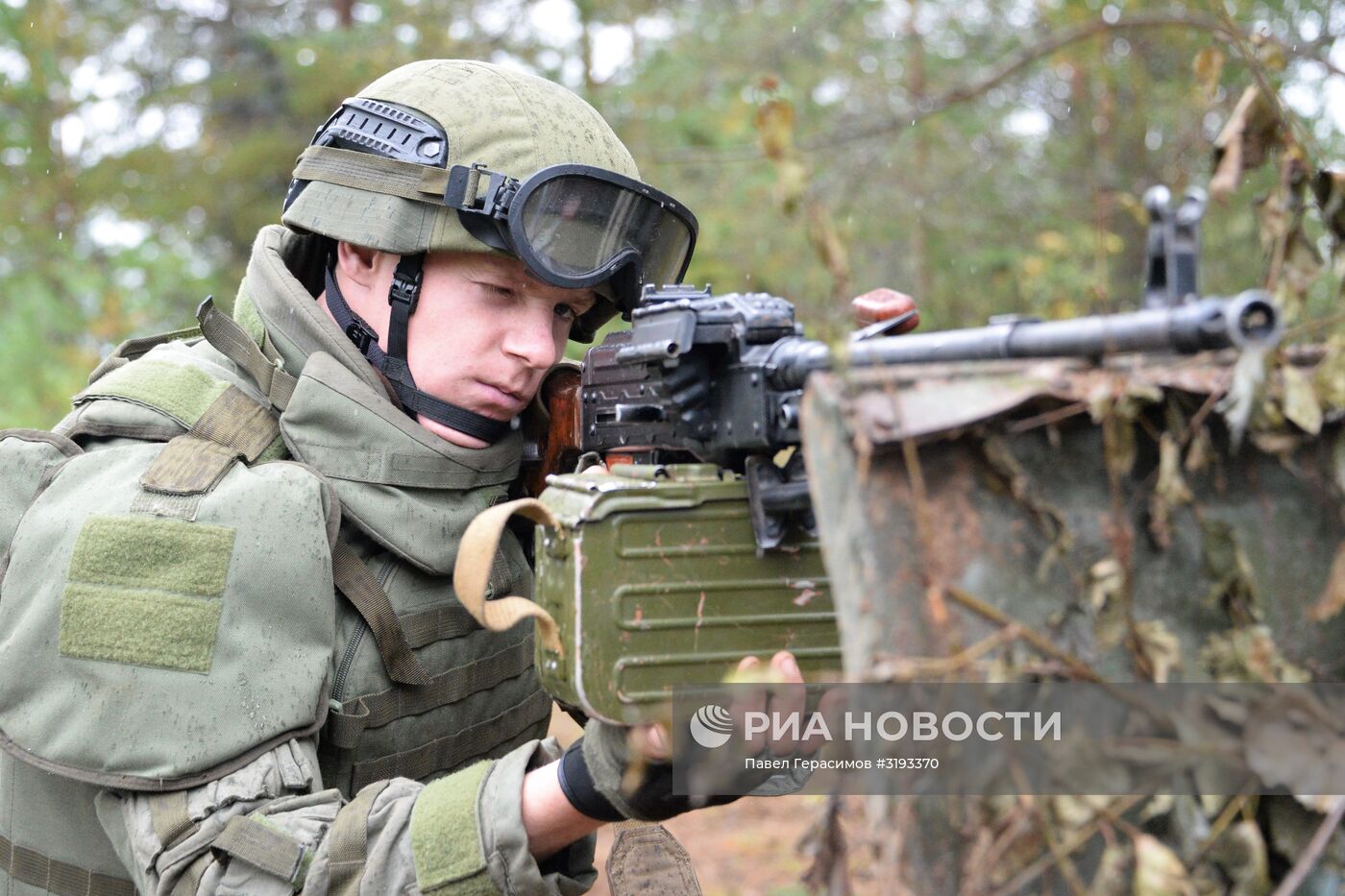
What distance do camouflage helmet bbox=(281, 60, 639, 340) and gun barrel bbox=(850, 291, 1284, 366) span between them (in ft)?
5.54

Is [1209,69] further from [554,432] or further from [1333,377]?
[554,432]

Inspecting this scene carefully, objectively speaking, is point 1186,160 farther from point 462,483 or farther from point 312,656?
point 312,656

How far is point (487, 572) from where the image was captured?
2514mm

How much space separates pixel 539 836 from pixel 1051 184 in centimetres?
970

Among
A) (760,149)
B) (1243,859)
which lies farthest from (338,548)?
(760,149)

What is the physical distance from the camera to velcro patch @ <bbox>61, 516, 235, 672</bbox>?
258cm

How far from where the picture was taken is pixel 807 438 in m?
1.73

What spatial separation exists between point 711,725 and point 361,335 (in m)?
1.52

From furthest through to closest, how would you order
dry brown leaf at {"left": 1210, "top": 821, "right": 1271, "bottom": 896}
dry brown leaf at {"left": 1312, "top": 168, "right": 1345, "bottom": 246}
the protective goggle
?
1. the protective goggle
2. dry brown leaf at {"left": 1312, "top": 168, "right": 1345, "bottom": 246}
3. dry brown leaf at {"left": 1210, "top": 821, "right": 1271, "bottom": 896}

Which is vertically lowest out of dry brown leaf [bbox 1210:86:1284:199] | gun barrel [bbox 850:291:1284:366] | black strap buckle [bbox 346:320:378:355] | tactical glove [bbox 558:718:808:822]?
tactical glove [bbox 558:718:808:822]

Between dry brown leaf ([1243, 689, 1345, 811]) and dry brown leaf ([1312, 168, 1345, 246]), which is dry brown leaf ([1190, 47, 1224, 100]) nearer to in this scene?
dry brown leaf ([1312, 168, 1345, 246])

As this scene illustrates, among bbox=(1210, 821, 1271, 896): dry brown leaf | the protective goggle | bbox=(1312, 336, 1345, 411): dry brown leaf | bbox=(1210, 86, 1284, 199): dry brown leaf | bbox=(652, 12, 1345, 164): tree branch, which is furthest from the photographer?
bbox=(652, 12, 1345, 164): tree branch

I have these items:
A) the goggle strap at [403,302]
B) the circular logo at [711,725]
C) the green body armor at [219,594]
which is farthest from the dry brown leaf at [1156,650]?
the goggle strap at [403,302]

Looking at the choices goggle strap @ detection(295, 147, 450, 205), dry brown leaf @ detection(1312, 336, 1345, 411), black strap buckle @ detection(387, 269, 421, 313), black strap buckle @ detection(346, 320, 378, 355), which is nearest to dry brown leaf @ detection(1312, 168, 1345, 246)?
dry brown leaf @ detection(1312, 336, 1345, 411)
